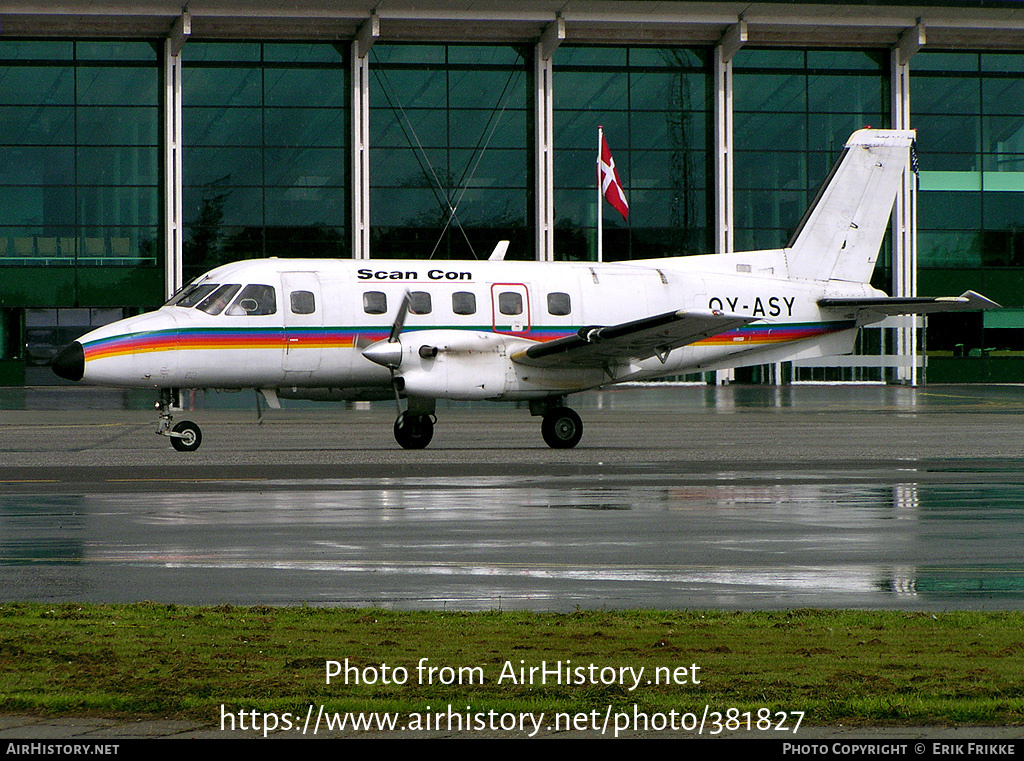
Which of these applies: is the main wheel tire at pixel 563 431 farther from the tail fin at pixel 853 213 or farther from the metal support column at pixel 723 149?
the metal support column at pixel 723 149

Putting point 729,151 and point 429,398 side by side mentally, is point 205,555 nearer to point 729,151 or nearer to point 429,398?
point 429,398

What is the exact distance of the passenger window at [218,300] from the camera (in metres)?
22.4

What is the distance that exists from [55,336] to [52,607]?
4149cm

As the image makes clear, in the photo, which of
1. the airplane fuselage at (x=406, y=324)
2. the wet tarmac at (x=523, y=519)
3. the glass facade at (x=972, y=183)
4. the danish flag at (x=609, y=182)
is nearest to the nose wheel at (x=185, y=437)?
the wet tarmac at (x=523, y=519)

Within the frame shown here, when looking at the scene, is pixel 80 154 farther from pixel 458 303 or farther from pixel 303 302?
pixel 458 303

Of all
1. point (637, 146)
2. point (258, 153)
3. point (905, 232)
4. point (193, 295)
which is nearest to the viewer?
point (193, 295)

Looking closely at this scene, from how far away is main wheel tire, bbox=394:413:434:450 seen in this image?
74.7 ft

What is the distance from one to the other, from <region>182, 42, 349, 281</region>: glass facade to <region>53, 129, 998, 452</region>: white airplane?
77.6ft

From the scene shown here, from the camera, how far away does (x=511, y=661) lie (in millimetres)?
6504

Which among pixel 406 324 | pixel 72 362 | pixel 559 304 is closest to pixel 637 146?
pixel 559 304

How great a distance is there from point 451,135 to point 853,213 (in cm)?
2345

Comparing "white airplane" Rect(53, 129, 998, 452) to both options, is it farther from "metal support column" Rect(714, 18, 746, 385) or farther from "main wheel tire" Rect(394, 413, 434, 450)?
"metal support column" Rect(714, 18, 746, 385)

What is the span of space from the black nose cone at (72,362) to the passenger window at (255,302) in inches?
96.7

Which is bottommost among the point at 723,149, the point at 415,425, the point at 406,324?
the point at 415,425
